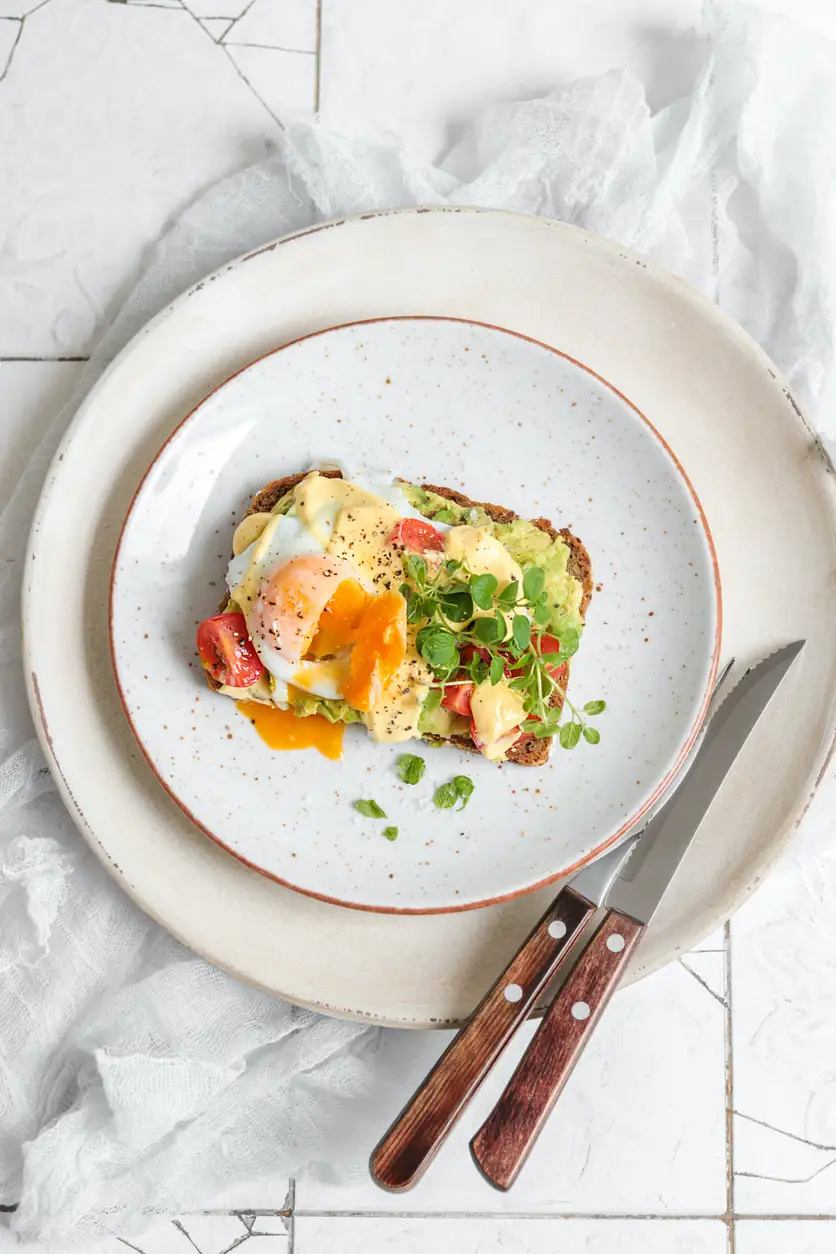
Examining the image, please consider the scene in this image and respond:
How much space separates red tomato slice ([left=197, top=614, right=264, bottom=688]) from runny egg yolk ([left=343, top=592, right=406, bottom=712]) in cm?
27

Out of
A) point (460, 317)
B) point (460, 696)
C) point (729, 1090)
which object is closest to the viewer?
point (460, 696)

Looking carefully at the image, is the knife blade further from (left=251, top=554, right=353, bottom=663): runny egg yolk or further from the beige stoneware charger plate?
(left=251, top=554, right=353, bottom=663): runny egg yolk

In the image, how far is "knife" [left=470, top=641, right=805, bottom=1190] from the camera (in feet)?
8.14

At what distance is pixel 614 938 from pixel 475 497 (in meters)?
1.20

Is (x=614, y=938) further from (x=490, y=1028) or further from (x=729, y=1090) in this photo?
(x=729, y=1090)

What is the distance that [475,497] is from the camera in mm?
2758

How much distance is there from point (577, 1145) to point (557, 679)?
1.42 metres

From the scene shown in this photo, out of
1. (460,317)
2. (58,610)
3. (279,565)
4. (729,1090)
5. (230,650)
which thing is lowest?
(729,1090)

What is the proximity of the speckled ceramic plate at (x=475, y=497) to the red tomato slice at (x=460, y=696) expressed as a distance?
220 millimetres

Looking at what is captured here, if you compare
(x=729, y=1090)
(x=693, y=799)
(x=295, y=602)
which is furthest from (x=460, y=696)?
(x=729, y=1090)

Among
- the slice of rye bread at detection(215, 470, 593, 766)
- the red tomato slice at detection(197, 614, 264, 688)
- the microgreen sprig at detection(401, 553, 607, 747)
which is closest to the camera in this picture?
the microgreen sprig at detection(401, 553, 607, 747)

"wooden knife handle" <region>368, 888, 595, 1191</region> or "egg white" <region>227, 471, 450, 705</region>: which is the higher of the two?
"egg white" <region>227, 471, 450, 705</region>

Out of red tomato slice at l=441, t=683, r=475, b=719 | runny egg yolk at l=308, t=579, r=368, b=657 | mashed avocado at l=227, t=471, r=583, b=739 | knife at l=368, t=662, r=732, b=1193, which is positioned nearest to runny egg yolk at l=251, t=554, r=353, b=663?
runny egg yolk at l=308, t=579, r=368, b=657

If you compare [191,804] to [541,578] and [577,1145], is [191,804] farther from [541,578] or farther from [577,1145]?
[577,1145]
